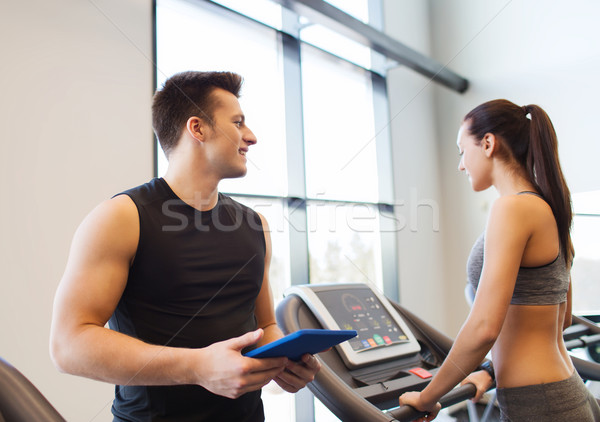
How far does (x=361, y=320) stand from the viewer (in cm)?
192

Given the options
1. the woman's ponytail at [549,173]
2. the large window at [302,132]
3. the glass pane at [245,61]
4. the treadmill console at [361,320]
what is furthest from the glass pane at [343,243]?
the woman's ponytail at [549,173]

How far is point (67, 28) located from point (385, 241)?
8.67 feet

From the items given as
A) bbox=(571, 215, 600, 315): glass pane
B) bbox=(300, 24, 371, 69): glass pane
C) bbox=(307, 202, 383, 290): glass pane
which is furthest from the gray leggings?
bbox=(571, 215, 600, 315): glass pane

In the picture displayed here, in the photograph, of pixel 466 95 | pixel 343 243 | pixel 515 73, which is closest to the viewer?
pixel 343 243

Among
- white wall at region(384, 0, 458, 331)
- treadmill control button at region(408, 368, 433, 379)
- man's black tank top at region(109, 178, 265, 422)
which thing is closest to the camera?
man's black tank top at region(109, 178, 265, 422)

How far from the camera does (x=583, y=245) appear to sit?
3496 millimetres

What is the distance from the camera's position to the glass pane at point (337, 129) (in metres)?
3.28

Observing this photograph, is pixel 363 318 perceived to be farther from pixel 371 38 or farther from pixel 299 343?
pixel 371 38

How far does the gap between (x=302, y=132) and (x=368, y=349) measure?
1657 mm

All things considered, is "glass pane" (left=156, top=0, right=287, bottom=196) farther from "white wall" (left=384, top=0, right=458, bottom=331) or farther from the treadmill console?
"white wall" (left=384, top=0, right=458, bottom=331)

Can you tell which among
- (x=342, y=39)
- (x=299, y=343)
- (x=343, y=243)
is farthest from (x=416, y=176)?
(x=299, y=343)

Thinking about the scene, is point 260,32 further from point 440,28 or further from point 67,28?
point 440,28

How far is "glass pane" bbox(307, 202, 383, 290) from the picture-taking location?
3.18m

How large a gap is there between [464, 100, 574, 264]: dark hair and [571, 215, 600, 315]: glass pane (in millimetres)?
2602
